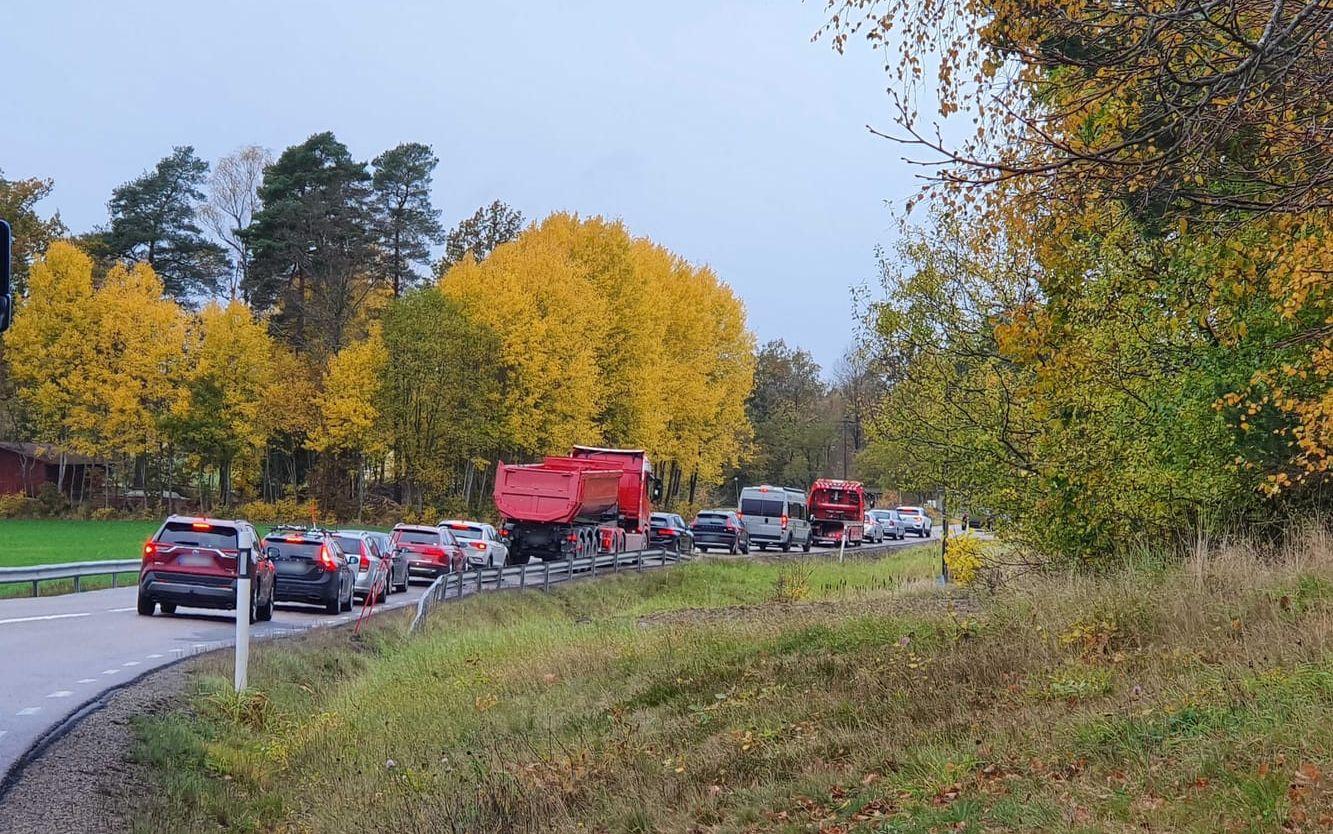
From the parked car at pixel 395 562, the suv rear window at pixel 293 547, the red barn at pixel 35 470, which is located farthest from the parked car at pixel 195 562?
the red barn at pixel 35 470

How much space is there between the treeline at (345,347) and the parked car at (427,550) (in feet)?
71.2

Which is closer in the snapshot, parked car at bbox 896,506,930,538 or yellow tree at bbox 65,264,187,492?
yellow tree at bbox 65,264,187,492

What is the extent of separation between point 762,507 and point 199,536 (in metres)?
36.7

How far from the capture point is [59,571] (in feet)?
82.9

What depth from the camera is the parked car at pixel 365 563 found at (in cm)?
2728

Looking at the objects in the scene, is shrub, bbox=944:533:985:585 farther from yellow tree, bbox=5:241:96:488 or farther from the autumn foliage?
yellow tree, bbox=5:241:96:488

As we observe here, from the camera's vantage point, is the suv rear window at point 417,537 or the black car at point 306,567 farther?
the suv rear window at point 417,537

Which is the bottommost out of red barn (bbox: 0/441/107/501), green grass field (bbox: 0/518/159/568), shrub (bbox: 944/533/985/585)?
green grass field (bbox: 0/518/159/568)

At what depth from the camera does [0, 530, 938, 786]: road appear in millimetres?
11922

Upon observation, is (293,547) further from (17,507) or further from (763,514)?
(17,507)

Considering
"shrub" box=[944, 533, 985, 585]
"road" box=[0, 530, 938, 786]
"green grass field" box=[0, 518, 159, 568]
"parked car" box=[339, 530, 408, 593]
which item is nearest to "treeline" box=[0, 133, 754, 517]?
"green grass field" box=[0, 518, 159, 568]

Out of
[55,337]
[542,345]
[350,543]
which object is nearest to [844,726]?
[350,543]

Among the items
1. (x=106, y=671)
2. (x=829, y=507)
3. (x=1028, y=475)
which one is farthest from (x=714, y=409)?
(x=106, y=671)

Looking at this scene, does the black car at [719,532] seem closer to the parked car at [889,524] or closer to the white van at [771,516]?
the white van at [771,516]
